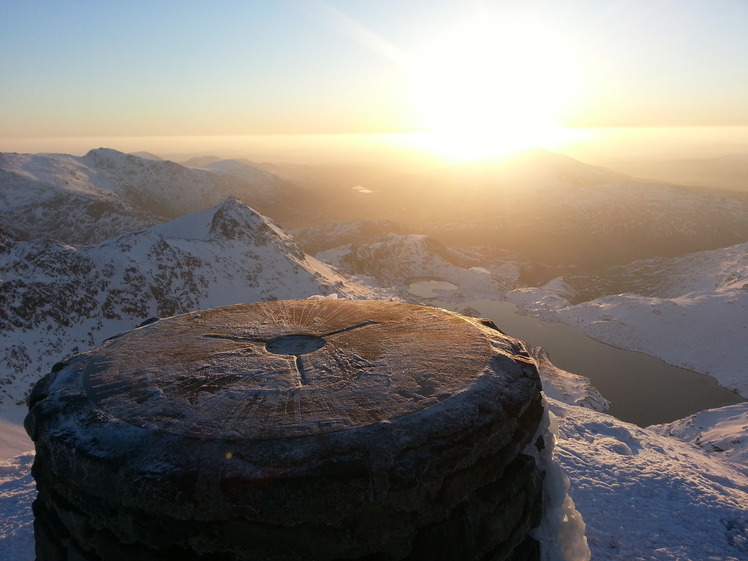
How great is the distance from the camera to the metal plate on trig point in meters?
4.03

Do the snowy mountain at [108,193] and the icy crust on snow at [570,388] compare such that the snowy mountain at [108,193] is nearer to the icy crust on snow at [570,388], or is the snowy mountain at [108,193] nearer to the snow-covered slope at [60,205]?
the snow-covered slope at [60,205]

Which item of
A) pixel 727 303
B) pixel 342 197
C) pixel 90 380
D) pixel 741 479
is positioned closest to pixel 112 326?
pixel 90 380

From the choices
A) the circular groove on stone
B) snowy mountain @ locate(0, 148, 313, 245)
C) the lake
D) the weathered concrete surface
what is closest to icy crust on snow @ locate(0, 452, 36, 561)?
the weathered concrete surface

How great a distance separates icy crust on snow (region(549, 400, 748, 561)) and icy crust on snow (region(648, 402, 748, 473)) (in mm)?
4604

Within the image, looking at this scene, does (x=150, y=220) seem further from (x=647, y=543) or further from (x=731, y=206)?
(x=731, y=206)

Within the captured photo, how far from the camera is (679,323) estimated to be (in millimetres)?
31000

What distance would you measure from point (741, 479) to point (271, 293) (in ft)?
83.1

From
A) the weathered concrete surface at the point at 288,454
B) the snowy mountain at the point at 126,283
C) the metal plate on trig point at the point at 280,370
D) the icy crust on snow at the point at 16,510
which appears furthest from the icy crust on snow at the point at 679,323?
the icy crust on snow at the point at 16,510

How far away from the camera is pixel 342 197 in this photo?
118 meters

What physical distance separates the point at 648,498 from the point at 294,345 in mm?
8719

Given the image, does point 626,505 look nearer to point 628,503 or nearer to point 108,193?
point 628,503

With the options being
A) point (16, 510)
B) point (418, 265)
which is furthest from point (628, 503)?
point (418, 265)

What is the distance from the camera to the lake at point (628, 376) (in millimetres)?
22859

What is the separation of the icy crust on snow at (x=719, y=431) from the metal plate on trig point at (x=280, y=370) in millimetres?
15115
